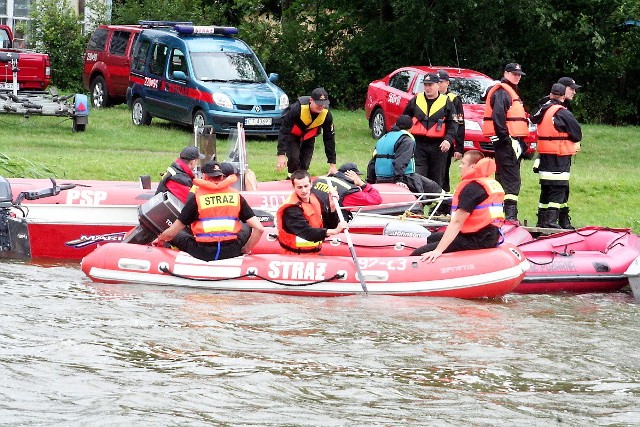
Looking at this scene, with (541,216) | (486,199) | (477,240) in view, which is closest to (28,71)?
(541,216)

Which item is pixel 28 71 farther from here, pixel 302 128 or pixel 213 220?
pixel 213 220

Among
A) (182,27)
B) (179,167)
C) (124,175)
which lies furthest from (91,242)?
(182,27)

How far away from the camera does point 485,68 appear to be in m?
27.5

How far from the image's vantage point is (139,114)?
2361 cm

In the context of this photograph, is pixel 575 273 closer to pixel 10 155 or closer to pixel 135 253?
pixel 135 253

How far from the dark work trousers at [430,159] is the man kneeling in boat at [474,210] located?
392cm

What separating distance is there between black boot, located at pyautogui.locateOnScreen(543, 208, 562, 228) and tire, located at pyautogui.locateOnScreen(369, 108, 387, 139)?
25.8 feet

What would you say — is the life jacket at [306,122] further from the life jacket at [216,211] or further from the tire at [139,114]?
the tire at [139,114]

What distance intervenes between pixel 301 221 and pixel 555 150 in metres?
4.19

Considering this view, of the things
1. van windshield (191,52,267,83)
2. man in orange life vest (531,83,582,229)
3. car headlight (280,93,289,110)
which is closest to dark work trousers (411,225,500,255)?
man in orange life vest (531,83,582,229)

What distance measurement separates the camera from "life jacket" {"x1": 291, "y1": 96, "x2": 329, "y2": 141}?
16.0m

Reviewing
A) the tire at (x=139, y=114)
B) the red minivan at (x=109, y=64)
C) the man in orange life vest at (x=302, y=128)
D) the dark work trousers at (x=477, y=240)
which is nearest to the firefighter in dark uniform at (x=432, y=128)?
the man in orange life vest at (x=302, y=128)

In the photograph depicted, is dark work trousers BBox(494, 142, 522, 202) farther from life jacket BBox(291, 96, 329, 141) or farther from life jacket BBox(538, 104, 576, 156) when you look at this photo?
life jacket BBox(291, 96, 329, 141)

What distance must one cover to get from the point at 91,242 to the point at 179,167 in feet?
4.40
